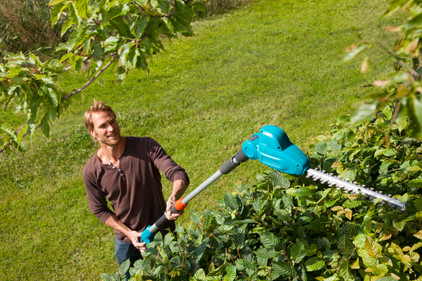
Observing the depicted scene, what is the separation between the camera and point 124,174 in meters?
2.90

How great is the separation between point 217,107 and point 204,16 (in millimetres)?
4585

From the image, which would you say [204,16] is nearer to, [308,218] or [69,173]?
[69,173]

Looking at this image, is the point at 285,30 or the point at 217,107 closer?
the point at 217,107

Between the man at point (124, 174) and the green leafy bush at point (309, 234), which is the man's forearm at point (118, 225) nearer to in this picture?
the man at point (124, 174)

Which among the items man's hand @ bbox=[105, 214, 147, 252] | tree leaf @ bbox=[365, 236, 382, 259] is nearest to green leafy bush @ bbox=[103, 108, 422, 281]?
tree leaf @ bbox=[365, 236, 382, 259]

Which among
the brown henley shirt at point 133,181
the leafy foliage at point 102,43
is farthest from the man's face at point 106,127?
the leafy foliage at point 102,43

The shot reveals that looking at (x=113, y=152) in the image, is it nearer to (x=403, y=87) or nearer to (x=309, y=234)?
(x=309, y=234)

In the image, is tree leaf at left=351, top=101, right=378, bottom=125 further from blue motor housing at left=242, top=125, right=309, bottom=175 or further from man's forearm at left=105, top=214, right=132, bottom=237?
man's forearm at left=105, top=214, right=132, bottom=237

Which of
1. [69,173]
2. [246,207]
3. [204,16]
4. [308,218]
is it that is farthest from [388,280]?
[204,16]

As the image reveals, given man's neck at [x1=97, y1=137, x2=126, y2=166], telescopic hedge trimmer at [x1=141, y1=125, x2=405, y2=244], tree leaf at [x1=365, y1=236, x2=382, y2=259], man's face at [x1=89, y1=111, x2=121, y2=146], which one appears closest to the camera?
tree leaf at [x1=365, y1=236, x2=382, y2=259]

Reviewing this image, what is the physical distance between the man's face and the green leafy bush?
892 millimetres

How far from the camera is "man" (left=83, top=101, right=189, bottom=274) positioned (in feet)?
9.29

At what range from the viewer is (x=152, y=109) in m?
7.08

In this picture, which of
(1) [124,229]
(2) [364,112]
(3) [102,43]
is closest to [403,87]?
(2) [364,112]
